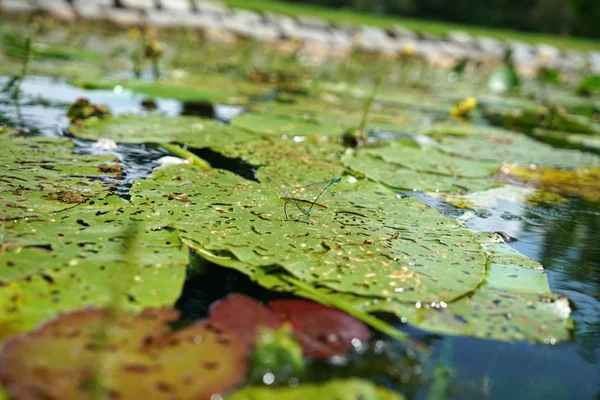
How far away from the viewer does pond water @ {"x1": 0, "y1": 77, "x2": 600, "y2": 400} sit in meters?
0.66

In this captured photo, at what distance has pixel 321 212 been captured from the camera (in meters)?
1.14

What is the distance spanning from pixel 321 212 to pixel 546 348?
1.69 feet

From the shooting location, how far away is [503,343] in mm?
760

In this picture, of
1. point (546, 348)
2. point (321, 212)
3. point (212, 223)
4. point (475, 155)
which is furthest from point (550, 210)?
point (212, 223)

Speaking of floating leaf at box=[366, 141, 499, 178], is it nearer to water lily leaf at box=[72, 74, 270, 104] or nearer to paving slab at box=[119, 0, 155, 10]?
water lily leaf at box=[72, 74, 270, 104]

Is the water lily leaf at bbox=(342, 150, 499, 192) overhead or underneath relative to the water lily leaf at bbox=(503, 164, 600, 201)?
underneath

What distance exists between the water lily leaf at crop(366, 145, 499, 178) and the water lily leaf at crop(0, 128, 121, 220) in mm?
841

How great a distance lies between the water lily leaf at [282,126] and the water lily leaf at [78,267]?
1048 mm

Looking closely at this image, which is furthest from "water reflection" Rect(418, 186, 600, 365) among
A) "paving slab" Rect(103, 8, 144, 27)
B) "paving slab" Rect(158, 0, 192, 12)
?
"paving slab" Rect(158, 0, 192, 12)

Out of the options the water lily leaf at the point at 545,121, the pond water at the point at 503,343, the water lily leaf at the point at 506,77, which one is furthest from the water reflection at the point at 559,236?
the water lily leaf at the point at 506,77

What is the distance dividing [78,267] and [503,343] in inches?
23.5

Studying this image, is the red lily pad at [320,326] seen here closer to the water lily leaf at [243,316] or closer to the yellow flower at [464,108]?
the water lily leaf at [243,316]

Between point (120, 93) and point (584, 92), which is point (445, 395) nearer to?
point (120, 93)

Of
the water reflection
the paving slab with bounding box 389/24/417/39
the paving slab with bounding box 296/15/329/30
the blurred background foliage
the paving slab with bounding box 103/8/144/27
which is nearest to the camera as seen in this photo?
the water reflection
